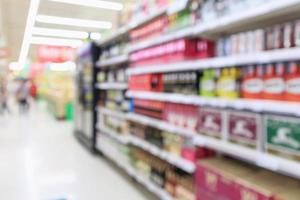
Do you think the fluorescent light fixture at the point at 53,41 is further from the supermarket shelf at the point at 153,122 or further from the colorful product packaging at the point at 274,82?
the colorful product packaging at the point at 274,82

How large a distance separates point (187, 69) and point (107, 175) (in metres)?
2.26

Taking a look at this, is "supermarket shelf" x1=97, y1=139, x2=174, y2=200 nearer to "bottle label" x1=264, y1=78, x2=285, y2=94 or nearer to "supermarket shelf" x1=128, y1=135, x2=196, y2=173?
"supermarket shelf" x1=128, y1=135, x2=196, y2=173

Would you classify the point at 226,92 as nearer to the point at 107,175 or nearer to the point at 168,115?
the point at 168,115

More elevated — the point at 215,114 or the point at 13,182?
the point at 215,114

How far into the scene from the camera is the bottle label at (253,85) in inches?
70.6

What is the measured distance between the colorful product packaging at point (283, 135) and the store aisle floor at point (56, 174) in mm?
1987

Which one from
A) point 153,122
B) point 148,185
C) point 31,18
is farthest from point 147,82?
point 31,18

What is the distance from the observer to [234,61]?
1942mm

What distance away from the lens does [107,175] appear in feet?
13.5

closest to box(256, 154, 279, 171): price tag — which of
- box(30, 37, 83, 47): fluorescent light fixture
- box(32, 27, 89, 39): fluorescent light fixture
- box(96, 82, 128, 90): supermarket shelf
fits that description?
box(96, 82, 128, 90): supermarket shelf

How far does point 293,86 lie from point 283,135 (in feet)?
0.89

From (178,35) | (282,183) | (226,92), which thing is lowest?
(282,183)

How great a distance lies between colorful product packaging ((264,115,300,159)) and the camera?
5.06 feet

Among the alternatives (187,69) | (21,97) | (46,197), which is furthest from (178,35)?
(21,97)
